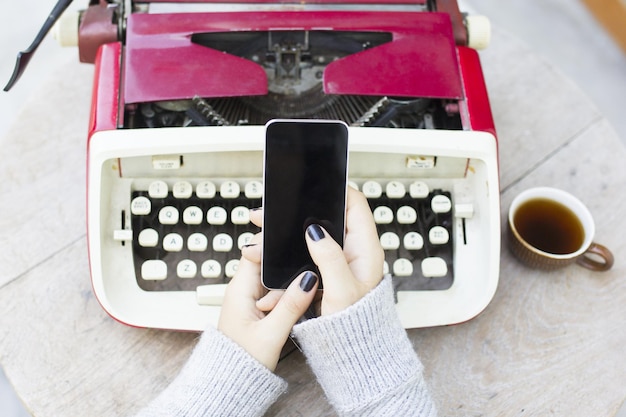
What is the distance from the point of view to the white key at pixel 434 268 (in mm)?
1005

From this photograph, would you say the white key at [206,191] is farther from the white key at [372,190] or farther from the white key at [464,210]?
the white key at [464,210]

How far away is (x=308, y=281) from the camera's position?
2.65ft

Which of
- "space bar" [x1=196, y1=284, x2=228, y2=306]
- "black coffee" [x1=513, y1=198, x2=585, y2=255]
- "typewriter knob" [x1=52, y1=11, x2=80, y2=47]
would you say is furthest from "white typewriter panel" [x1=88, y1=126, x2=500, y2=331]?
"typewriter knob" [x1=52, y1=11, x2=80, y2=47]

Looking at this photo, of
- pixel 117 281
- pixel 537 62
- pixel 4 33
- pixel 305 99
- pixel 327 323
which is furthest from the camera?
pixel 4 33

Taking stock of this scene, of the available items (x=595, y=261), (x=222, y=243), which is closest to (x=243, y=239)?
(x=222, y=243)

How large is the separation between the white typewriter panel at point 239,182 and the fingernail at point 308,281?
0.21 metres

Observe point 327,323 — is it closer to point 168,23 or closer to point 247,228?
point 247,228

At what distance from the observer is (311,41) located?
1067 mm

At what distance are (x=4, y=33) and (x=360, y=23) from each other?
1.32m

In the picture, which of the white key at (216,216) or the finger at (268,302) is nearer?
the finger at (268,302)

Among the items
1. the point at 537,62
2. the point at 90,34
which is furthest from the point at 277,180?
the point at 537,62

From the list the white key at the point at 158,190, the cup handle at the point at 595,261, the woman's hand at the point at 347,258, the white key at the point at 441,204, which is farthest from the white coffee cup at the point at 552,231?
the white key at the point at 158,190

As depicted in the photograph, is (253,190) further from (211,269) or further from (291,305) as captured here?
(291,305)

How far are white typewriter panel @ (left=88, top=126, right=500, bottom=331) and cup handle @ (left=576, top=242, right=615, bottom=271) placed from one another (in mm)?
174
